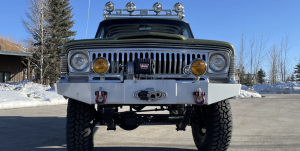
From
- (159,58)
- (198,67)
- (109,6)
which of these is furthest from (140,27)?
(198,67)

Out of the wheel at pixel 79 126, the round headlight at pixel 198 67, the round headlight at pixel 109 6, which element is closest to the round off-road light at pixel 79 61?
the wheel at pixel 79 126

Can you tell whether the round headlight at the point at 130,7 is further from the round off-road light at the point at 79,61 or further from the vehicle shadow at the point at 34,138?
the vehicle shadow at the point at 34,138

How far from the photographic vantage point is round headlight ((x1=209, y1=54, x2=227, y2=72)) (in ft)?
10.1

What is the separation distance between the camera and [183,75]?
118 inches

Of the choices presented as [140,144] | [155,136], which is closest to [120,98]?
[140,144]

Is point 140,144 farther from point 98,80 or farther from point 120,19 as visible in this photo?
point 120,19

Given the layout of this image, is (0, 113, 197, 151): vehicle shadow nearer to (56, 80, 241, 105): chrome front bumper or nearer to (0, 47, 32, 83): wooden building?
(56, 80, 241, 105): chrome front bumper

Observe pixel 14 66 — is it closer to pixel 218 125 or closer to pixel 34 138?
pixel 34 138

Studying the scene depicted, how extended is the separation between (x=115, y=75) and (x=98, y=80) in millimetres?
200

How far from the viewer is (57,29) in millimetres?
33719

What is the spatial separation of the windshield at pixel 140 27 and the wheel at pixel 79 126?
207 centimetres

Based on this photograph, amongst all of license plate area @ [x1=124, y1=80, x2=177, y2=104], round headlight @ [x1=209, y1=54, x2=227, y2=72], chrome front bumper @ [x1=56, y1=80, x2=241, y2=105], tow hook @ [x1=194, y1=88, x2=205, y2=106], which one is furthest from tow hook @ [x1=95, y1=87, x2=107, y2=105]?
round headlight @ [x1=209, y1=54, x2=227, y2=72]

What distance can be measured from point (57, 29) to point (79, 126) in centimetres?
3327

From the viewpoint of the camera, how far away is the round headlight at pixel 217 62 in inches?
122
